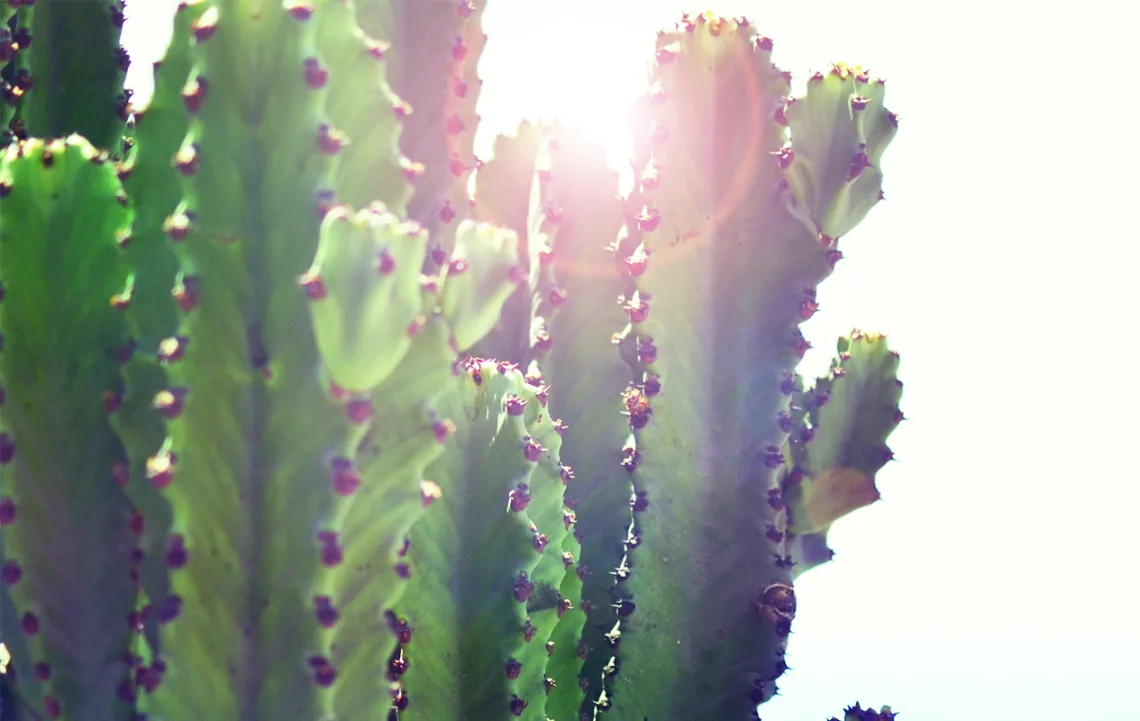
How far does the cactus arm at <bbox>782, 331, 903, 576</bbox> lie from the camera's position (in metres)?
3.82

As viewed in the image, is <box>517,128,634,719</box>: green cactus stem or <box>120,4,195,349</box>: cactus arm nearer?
<box>120,4,195,349</box>: cactus arm

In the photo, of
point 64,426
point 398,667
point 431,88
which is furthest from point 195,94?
point 398,667

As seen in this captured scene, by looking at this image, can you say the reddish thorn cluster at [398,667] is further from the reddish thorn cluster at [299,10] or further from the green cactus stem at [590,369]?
the reddish thorn cluster at [299,10]

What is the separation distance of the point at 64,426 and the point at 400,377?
785 mm

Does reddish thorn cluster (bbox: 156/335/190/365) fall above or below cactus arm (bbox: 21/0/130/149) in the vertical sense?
below

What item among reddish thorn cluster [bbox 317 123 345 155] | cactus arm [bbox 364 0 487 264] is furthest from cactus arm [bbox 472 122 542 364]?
reddish thorn cluster [bbox 317 123 345 155]

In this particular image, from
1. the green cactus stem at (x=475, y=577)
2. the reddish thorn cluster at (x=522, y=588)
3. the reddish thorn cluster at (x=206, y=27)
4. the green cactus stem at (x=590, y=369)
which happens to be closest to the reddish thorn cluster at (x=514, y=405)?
the green cactus stem at (x=475, y=577)

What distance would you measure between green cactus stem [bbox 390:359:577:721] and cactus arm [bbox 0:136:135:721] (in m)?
0.65

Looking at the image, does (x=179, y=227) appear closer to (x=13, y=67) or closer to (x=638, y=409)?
(x=638, y=409)

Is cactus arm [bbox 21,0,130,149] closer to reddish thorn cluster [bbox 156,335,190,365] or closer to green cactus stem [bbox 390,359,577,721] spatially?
green cactus stem [bbox 390,359,577,721]

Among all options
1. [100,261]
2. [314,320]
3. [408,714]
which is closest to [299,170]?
[314,320]

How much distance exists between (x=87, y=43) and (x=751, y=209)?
6.79 ft

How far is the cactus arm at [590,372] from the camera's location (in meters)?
3.60

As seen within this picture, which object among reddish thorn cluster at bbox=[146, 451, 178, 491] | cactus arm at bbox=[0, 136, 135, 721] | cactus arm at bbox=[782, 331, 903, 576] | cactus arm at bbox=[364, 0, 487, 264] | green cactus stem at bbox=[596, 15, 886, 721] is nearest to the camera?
reddish thorn cluster at bbox=[146, 451, 178, 491]
